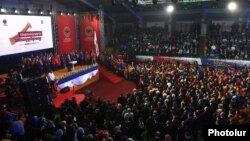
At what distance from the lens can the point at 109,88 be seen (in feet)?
63.9

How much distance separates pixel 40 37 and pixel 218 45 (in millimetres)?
16065

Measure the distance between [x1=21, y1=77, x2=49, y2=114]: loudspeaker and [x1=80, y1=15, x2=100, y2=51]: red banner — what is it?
540 inches

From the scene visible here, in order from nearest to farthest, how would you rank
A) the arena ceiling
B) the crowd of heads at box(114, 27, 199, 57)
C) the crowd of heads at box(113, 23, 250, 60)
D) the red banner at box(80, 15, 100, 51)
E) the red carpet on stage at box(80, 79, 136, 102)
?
the red carpet on stage at box(80, 79, 136, 102)
the arena ceiling
the crowd of heads at box(113, 23, 250, 60)
the red banner at box(80, 15, 100, 51)
the crowd of heads at box(114, 27, 199, 57)

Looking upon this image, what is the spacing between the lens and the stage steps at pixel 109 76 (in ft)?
70.3

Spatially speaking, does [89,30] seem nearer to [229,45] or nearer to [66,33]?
[66,33]

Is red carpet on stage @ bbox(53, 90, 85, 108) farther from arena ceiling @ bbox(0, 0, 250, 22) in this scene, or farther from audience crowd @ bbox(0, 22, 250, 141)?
arena ceiling @ bbox(0, 0, 250, 22)

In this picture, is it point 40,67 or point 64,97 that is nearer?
point 64,97

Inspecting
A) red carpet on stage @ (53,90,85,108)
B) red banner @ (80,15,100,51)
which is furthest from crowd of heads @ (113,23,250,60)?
red carpet on stage @ (53,90,85,108)

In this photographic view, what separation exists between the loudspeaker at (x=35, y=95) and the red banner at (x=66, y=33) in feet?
38.9

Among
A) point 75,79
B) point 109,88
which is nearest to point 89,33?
point 75,79

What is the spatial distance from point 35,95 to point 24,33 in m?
9.40

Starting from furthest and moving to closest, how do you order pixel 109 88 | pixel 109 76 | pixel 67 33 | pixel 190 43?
pixel 190 43
pixel 67 33
pixel 109 76
pixel 109 88

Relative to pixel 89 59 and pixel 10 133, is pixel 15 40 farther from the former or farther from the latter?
pixel 10 133

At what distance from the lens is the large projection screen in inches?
707
